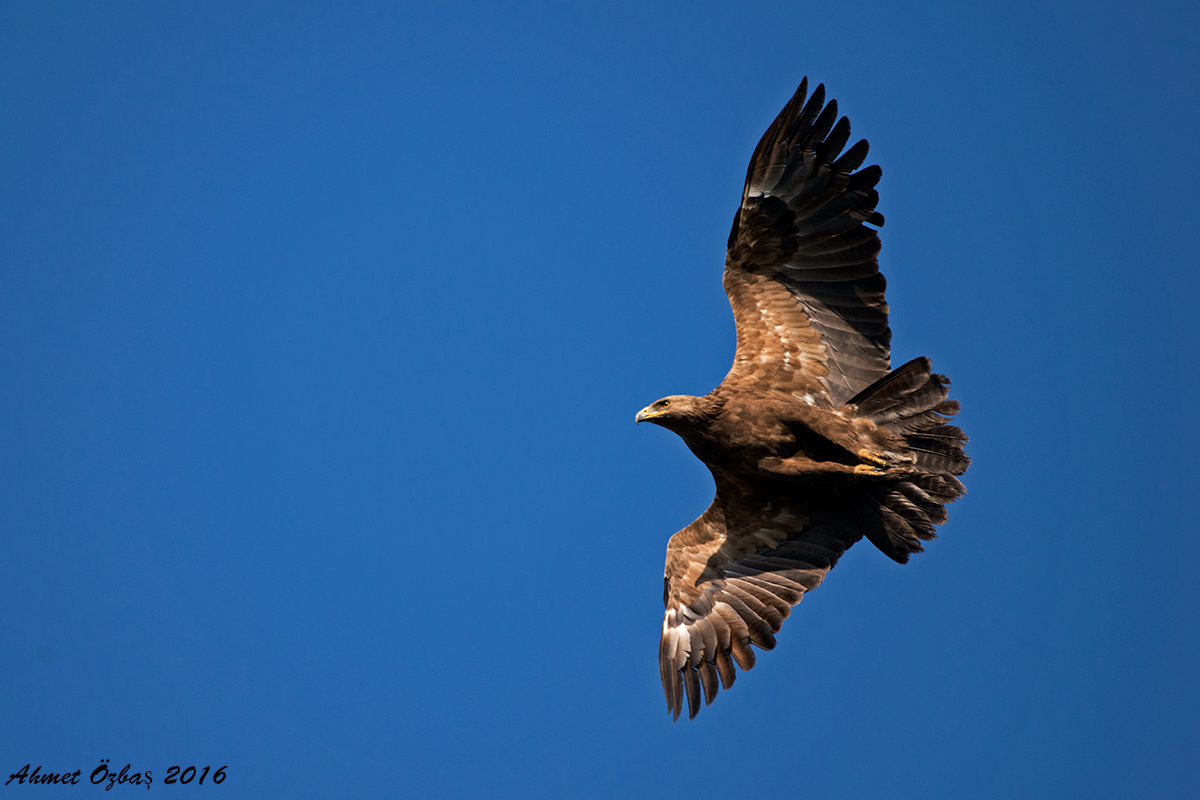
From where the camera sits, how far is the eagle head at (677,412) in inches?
368

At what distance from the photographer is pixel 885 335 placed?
31.4 feet

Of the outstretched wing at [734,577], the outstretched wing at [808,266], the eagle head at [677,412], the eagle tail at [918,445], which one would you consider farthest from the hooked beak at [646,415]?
the eagle tail at [918,445]

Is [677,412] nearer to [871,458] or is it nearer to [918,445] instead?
[871,458]

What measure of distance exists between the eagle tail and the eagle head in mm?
1348

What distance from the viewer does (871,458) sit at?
9117mm

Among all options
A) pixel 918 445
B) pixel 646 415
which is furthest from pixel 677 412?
pixel 918 445

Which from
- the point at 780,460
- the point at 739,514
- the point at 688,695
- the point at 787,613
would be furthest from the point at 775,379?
the point at 688,695

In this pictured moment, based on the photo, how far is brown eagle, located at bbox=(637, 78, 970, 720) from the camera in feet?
30.1

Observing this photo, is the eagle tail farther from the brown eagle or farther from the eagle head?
the eagle head

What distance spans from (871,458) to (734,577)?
1.89m

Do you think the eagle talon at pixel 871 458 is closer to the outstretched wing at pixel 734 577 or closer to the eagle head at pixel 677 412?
the outstretched wing at pixel 734 577

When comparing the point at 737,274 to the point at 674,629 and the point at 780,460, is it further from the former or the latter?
the point at 674,629

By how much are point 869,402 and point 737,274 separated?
1.73 m

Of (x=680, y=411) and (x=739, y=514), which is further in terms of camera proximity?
(x=739, y=514)
